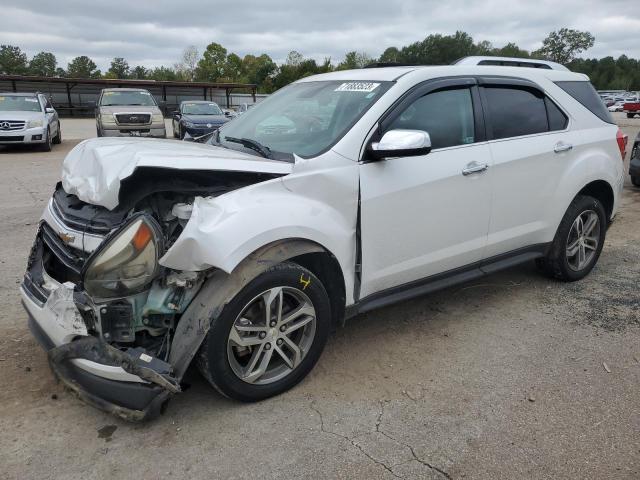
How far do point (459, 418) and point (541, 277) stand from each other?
2.54 meters

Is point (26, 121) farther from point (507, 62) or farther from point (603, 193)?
point (603, 193)

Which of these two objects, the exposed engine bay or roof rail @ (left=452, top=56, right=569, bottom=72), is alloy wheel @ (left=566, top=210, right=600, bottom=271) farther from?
the exposed engine bay

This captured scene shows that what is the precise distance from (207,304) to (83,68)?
99.5 meters

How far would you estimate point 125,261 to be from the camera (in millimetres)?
2539

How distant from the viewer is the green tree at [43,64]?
86.9 meters

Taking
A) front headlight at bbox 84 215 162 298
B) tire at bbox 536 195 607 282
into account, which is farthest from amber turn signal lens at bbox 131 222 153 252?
tire at bbox 536 195 607 282

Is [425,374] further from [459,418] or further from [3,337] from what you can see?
[3,337]

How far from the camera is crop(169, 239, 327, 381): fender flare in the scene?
256 centimetres

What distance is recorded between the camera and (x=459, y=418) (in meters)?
2.84

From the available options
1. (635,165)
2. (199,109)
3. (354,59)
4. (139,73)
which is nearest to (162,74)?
(139,73)

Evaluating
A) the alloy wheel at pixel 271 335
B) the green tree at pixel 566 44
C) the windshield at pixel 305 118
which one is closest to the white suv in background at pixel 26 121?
the windshield at pixel 305 118

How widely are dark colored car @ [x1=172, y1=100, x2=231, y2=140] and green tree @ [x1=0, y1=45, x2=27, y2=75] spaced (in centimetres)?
7776

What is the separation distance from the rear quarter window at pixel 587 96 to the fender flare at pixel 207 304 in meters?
3.24

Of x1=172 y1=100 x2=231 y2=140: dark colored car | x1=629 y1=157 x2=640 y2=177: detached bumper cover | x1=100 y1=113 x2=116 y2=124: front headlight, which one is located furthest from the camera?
x1=172 y1=100 x2=231 y2=140: dark colored car
